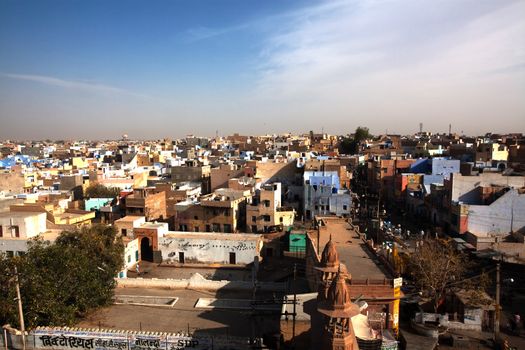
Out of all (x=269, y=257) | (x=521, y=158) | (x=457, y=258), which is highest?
(x=521, y=158)

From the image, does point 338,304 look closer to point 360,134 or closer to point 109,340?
point 109,340

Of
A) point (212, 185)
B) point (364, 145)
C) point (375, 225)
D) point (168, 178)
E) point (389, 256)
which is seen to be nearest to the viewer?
point (389, 256)

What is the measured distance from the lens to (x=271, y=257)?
3128cm

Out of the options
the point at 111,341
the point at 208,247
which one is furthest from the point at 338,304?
the point at 208,247

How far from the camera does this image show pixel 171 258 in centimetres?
3084

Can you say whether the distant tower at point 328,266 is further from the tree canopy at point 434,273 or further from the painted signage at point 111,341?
the tree canopy at point 434,273

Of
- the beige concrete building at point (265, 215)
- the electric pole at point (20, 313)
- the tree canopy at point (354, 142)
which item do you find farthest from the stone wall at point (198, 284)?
the tree canopy at point (354, 142)

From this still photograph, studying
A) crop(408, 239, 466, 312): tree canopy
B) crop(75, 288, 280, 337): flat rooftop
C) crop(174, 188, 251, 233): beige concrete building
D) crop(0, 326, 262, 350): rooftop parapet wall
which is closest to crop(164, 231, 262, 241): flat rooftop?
crop(174, 188, 251, 233): beige concrete building

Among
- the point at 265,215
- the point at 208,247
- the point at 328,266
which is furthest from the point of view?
the point at 265,215

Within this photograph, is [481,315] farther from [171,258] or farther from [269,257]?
[171,258]

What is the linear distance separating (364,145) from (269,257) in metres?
52.6

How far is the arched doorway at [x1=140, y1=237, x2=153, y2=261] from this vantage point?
1235 inches

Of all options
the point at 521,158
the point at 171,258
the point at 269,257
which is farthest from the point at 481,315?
the point at 521,158

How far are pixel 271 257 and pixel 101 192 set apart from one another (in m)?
23.6
